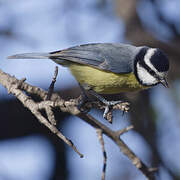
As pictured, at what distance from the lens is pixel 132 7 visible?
4512 mm

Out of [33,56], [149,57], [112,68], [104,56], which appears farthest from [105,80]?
[33,56]

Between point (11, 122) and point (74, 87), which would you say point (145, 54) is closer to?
point (74, 87)

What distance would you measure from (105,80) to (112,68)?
0.12 metres

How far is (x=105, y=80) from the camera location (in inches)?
103

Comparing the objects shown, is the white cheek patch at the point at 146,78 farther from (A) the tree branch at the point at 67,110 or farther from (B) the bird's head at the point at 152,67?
(A) the tree branch at the point at 67,110

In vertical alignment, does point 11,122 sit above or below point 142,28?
below

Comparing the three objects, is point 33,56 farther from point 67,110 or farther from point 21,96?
point 67,110

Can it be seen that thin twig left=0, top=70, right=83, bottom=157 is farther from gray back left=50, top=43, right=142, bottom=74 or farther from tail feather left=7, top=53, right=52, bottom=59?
gray back left=50, top=43, right=142, bottom=74

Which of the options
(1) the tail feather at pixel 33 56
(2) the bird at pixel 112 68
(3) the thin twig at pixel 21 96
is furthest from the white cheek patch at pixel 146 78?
(3) the thin twig at pixel 21 96

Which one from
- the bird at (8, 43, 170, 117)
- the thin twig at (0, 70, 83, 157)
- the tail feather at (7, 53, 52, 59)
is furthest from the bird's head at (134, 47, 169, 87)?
the thin twig at (0, 70, 83, 157)

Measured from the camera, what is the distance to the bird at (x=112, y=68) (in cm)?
262

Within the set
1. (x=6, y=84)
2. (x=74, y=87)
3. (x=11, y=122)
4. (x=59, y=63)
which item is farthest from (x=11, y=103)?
(x=6, y=84)

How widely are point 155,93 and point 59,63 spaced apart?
2027 millimetres

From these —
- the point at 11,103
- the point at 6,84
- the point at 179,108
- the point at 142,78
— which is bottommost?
the point at 179,108
